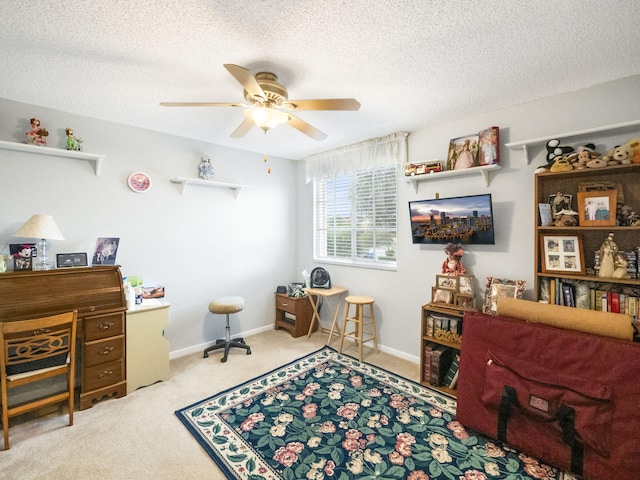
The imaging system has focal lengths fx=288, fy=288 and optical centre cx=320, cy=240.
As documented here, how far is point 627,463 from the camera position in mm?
1500

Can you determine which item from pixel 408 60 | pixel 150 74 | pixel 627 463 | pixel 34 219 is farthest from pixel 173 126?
pixel 627 463

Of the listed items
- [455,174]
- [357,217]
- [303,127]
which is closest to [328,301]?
[357,217]

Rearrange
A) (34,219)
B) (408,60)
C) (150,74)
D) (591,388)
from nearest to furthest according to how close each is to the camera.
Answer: (591,388), (408,60), (150,74), (34,219)

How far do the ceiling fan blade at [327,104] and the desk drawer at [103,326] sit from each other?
224 centimetres

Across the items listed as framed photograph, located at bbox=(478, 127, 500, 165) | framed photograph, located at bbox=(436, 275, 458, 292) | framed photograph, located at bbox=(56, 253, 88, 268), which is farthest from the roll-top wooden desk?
framed photograph, located at bbox=(478, 127, 500, 165)

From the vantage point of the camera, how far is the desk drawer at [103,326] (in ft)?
7.65

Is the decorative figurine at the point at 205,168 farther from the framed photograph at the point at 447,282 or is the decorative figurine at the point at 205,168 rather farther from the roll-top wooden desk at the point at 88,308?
the framed photograph at the point at 447,282

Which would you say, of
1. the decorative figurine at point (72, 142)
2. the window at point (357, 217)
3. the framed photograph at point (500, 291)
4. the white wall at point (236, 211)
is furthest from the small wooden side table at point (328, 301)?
the decorative figurine at point (72, 142)

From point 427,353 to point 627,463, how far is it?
131 cm

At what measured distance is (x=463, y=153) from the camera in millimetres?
2723

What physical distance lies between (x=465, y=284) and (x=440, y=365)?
769 millimetres

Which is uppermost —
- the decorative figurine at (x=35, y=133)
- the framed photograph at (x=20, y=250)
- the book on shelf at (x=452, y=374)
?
the decorative figurine at (x=35, y=133)

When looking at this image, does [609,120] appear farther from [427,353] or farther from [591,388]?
[427,353]

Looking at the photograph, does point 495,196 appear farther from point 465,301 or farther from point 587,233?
point 465,301
